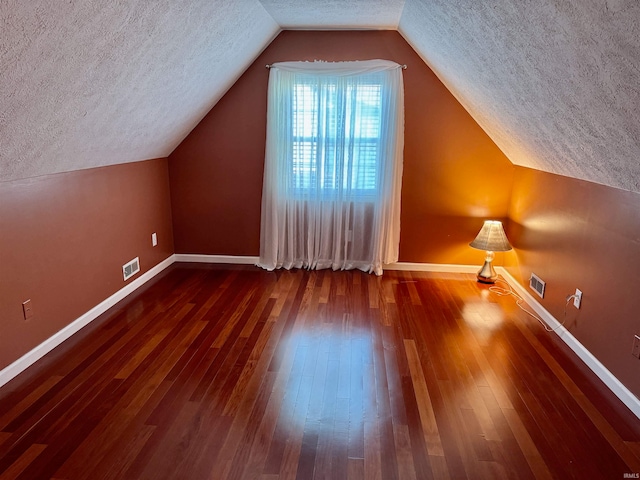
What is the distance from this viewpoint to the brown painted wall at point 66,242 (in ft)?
7.64

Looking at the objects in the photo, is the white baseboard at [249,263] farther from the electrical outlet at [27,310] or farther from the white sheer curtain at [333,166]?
the white sheer curtain at [333,166]

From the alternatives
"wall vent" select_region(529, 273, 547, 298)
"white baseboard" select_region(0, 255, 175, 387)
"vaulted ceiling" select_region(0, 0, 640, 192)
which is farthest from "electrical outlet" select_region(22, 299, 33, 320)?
"wall vent" select_region(529, 273, 547, 298)

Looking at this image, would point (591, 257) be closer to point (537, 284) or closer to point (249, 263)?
point (537, 284)

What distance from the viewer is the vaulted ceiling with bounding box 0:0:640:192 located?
1.56 meters

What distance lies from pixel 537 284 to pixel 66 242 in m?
3.60

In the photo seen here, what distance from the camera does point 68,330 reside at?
2809mm

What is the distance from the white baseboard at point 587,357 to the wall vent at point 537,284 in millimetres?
79

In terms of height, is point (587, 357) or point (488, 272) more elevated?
point (488, 272)

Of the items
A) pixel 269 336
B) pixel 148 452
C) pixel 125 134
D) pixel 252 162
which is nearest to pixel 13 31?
pixel 125 134

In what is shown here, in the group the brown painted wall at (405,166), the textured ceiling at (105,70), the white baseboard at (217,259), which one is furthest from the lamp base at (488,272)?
the textured ceiling at (105,70)

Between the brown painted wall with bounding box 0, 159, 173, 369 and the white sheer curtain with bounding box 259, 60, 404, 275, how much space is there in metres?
1.21

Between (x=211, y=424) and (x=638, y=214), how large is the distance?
8.18ft

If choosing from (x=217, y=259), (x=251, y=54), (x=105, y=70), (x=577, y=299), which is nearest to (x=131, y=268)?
(x=217, y=259)

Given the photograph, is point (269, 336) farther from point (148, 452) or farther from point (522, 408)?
point (522, 408)
